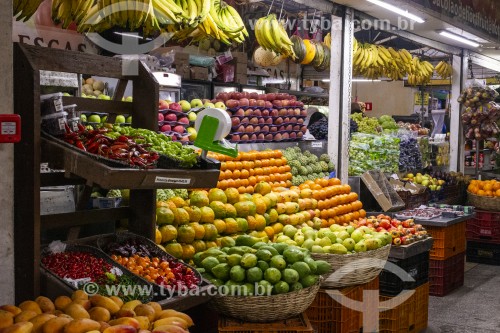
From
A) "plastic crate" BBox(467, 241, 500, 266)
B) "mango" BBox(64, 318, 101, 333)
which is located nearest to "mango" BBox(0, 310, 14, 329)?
"mango" BBox(64, 318, 101, 333)

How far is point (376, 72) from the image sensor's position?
9.31 meters

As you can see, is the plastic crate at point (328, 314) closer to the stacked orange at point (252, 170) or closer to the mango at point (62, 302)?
the stacked orange at point (252, 170)

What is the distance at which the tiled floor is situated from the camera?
5754 mm

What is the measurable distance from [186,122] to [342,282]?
2627mm

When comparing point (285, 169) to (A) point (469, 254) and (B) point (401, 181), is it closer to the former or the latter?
(B) point (401, 181)

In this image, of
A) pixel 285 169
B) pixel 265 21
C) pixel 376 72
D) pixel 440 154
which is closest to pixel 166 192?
pixel 285 169

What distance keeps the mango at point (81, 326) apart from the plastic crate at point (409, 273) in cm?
325

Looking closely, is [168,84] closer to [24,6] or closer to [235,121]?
[235,121]

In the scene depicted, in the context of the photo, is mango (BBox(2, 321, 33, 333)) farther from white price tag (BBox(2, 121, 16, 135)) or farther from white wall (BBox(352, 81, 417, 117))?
white wall (BBox(352, 81, 417, 117))

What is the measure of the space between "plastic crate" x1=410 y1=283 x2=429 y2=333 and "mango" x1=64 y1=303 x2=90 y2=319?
3511 mm

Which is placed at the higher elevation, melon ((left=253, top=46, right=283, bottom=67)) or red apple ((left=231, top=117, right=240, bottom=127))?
melon ((left=253, top=46, right=283, bottom=67))

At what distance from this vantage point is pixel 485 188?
8.98 meters

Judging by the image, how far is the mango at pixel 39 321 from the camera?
2484mm

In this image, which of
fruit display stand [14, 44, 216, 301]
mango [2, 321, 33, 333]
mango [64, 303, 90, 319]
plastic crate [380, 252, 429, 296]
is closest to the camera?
mango [2, 321, 33, 333]
